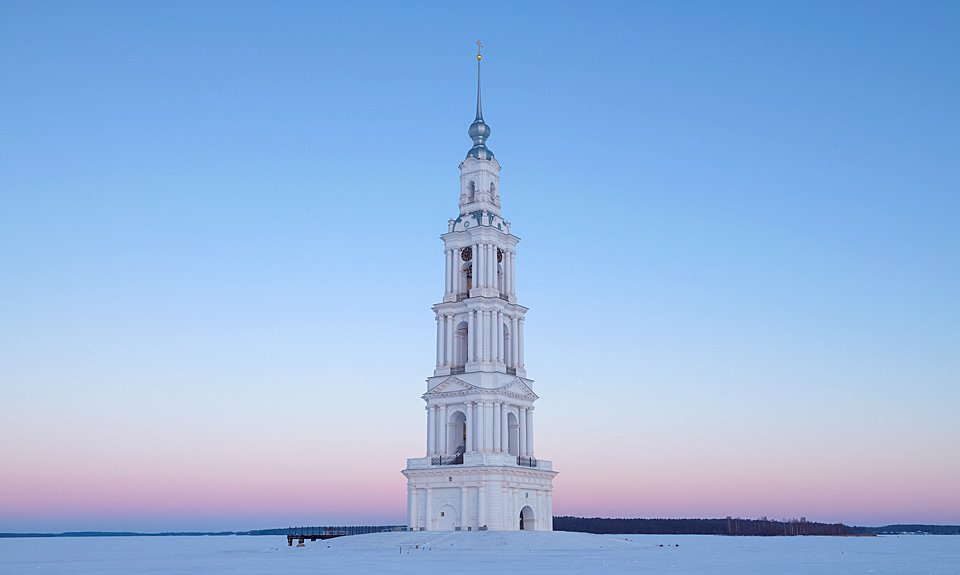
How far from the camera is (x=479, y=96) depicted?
91.2 meters

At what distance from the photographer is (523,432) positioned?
3295 inches

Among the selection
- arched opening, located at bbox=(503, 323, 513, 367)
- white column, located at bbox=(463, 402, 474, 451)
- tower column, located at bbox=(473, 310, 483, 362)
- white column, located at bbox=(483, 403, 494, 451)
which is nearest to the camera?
white column, located at bbox=(483, 403, 494, 451)

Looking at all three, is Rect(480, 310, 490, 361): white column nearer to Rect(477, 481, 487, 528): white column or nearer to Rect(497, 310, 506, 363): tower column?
Rect(497, 310, 506, 363): tower column

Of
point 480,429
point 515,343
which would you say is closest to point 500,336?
point 515,343

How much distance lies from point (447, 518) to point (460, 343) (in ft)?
50.7

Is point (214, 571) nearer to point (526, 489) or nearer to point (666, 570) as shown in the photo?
point (666, 570)

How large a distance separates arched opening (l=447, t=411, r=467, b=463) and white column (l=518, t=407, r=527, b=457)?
188 inches

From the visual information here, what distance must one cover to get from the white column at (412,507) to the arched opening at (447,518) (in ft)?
7.47

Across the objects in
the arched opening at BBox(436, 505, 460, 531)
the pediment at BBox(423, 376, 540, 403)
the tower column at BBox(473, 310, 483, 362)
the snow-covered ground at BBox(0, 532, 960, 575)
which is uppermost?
the tower column at BBox(473, 310, 483, 362)

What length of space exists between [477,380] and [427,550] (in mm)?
17474

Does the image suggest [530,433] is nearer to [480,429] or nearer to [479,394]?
[480,429]

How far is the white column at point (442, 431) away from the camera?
82.1m

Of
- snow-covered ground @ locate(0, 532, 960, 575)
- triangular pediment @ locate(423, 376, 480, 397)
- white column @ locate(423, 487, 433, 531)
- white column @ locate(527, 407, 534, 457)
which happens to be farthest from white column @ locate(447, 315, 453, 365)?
snow-covered ground @ locate(0, 532, 960, 575)

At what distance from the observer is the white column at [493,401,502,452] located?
262 feet
